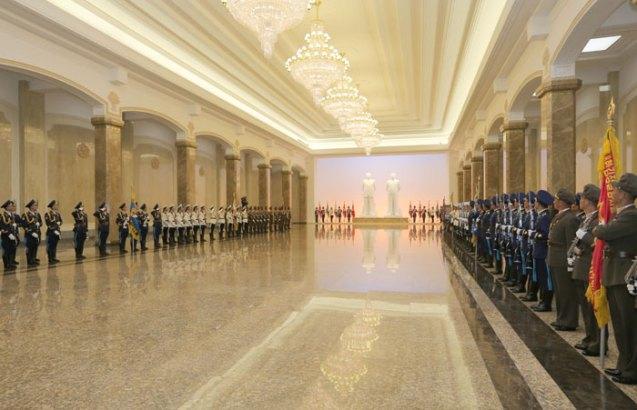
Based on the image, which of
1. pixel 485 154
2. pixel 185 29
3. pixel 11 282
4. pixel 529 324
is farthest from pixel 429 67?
pixel 11 282

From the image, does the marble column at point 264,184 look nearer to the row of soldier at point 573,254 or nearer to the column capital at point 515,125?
the column capital at point 515,125

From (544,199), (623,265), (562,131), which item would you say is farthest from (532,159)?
(623,265)

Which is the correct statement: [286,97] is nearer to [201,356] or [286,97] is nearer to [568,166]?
[568,166]

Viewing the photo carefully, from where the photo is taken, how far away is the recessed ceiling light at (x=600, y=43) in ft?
27.7

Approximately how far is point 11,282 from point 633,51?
494 inches

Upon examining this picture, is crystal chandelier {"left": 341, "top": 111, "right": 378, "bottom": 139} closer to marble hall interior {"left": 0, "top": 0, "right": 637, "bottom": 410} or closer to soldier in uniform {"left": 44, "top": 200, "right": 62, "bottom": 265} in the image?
marble hall interior {"left": 0, "top": 0, "right": 637, "bottom": 410}

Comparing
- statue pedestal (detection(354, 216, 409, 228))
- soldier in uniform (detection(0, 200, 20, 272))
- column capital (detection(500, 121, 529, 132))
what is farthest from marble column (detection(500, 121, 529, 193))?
statue pedestal (detection(354, 216, 409, 228))

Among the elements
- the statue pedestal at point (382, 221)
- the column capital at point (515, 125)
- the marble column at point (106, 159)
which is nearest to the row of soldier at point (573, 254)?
the column capital at point (515, 125)

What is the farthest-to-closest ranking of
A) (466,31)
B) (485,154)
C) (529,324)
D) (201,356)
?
1. (485,154)
2. (466,31)
3. (529,324)
4. (201,356)

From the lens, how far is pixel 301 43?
42.7 feet

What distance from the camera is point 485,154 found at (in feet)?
44.8

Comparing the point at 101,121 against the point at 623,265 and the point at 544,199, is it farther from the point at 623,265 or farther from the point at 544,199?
the point at 623,265

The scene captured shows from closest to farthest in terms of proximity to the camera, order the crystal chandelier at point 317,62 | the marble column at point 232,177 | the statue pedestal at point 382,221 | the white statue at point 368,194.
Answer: the crystal chandelier at point 317,62
the marble column at point 232,177
the statue pedestal at point 382,221
the white statue at point 368,194

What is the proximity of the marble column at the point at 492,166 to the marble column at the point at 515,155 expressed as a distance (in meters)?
2.60
